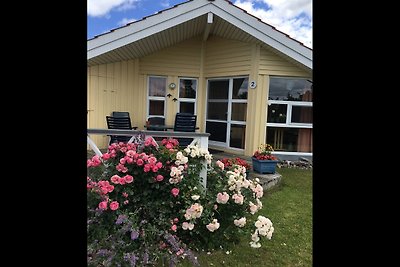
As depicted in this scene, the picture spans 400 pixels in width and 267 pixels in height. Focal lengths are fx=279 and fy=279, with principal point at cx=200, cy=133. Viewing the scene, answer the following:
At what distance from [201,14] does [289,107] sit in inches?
115

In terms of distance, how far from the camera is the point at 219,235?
108 inches

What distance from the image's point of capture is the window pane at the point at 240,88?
267 inches

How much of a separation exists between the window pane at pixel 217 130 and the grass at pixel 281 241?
9.01 ft

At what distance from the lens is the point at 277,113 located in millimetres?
6652

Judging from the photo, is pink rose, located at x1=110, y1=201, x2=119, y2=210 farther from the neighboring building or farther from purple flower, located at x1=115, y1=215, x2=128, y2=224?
the neighboring building

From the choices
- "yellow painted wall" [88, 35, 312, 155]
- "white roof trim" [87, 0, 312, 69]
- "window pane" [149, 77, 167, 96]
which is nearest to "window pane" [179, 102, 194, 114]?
"yellow painted wall" [88, 35, 312, 155]

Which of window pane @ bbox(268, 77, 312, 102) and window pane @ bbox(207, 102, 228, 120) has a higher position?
window pane @ bbox(268, 77, 312, 102)

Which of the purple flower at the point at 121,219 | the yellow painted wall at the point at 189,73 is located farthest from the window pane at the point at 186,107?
the purple flower at the point at 121,219

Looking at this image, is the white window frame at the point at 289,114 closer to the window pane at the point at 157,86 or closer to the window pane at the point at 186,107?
the window pane at the point at 186,107

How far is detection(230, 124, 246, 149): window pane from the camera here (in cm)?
690

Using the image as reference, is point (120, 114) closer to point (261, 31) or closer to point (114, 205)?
point (261, 31)

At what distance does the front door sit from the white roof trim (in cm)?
115

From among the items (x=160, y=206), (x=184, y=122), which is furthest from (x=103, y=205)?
(x=184, y=122)

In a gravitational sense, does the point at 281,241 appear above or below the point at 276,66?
below
